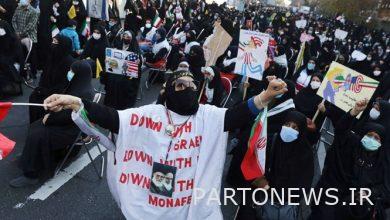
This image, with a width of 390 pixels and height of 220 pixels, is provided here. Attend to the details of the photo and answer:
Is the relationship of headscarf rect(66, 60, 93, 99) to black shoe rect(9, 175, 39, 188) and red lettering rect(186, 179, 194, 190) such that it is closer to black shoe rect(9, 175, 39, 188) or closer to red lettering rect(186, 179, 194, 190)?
black shoe rect(9, 175, 39, 188)

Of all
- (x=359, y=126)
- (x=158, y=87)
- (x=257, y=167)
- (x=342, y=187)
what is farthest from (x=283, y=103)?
(x=158, y=87)

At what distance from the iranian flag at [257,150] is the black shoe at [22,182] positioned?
2187 millimetres

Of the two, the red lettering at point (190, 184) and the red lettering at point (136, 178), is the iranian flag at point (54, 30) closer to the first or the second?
the red lettering at point (136, 178)

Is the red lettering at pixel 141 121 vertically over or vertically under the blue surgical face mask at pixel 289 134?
over

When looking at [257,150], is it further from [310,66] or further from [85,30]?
[85,30]

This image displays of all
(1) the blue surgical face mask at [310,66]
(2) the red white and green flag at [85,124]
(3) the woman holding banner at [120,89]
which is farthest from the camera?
(1) the blue surgical face mask at [310,66]

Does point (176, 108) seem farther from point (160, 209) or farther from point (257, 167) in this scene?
point (257, 167)

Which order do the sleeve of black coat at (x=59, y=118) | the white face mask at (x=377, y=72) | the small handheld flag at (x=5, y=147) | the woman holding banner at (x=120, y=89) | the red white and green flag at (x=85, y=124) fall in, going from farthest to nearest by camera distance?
1. the white face mask at (x=377, y=72)
2. the woman holding banner at (x=120, y=89)
3. the sleeve of black coat at (x=59, y=118)
4. the small handheld flag at (x=5, y=147)
5. the red white and green flag at (x=85, y=124)

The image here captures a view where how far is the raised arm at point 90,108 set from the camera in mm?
2646

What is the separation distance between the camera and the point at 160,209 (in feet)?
9.96

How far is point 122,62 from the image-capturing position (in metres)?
6.86

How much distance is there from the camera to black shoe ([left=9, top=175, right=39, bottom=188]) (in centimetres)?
424

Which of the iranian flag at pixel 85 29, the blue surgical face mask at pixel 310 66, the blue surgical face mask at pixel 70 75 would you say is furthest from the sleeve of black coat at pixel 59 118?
the iranian flag at pixel 85 29

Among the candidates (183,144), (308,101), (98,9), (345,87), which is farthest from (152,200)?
→ (98,9)
